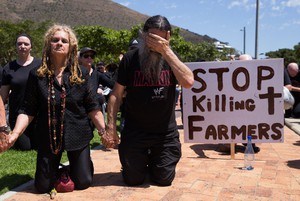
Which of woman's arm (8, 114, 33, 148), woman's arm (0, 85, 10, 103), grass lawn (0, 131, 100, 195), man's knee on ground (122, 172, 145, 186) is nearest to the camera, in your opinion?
woman's arm (8, 114, 33, 148)

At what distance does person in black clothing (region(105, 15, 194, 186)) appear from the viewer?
4055mm

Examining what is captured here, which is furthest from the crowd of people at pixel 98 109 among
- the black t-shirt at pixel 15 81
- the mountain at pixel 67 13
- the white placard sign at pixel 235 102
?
the mountain at pixel 67 13

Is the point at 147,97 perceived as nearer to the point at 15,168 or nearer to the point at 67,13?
the point at 15,168

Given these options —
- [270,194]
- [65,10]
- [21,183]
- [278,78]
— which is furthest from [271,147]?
[65,10]

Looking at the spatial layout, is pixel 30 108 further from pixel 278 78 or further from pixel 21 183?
pixel 278 78

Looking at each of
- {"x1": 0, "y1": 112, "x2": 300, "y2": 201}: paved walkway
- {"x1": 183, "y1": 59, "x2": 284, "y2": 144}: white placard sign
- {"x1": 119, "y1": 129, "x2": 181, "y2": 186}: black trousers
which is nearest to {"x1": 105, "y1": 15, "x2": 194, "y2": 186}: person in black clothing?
{"x1": 119, "y1": 129, "x2": 181, "y2": 186}: black trousers

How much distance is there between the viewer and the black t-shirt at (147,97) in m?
4.06

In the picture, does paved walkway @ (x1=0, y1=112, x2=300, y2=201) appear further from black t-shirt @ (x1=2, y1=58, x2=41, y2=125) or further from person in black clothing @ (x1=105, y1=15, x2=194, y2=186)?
black t-shirt @ (x1=2, y1=58, x2=41, y2=125)

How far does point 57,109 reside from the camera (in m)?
3.89

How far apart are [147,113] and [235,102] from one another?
172 centimetres

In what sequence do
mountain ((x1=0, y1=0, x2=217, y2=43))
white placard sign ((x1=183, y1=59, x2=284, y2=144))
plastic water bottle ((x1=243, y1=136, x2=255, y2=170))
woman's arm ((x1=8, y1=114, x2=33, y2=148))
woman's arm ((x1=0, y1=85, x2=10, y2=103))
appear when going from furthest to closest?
mountain ((x1=0, y1=0, x2=217, y2=43))
woman's arm ((x1=0, y1=85, x2=10, y2=103))
white placard sign ((x1=183, y1=59, x2=284, y2=144))
plastic water bottle ((x1=243, y1=136, x2=255, y2=170))
woman's arm ((x1=8, y1=114, x2=33, y2=148))

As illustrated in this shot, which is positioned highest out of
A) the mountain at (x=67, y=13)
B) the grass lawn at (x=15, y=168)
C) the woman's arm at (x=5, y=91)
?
the mountain at (x=67, y=13)

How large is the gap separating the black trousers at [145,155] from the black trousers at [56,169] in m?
0.40

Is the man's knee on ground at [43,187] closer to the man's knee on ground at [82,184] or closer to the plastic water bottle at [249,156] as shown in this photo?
the man's knee on ground at [82,184]
